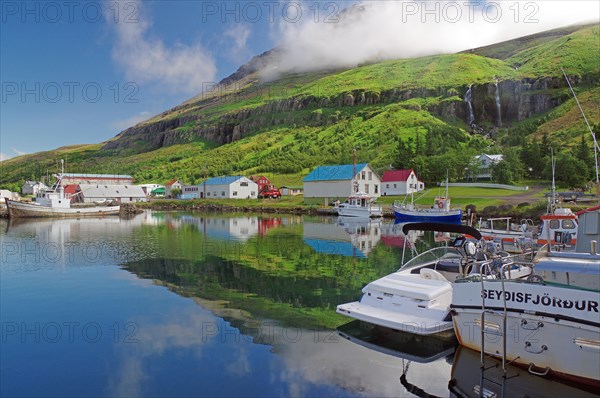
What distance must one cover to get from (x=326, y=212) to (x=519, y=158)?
1733 inches

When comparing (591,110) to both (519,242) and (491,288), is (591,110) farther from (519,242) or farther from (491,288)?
(491,288)

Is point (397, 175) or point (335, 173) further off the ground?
point (335, 173)

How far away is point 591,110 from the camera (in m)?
135

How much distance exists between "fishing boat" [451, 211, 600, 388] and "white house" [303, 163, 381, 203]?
76.4 m

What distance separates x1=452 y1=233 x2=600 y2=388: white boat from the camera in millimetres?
10266

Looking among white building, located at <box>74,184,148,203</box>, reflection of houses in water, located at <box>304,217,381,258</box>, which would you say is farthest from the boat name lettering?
white building, located at <box>74,184,148,203</box>

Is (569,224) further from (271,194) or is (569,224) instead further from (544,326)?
(271,194)

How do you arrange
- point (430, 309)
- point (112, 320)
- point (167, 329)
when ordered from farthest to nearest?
point (112, 320) < point (167, 329) < point (430, 309)

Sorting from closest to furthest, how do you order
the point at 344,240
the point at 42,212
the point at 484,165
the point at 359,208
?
the point at 344,240
the point at 359,208
the point at 42,212
the point at 484,165

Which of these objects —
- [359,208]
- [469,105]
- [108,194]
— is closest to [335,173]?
[359,208]

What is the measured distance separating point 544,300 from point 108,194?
128994mm

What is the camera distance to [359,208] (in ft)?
240

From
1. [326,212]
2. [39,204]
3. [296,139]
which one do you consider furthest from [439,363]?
→ [296,139]

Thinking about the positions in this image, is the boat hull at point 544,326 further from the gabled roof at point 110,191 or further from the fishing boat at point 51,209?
the gabled roof at point 110,191
